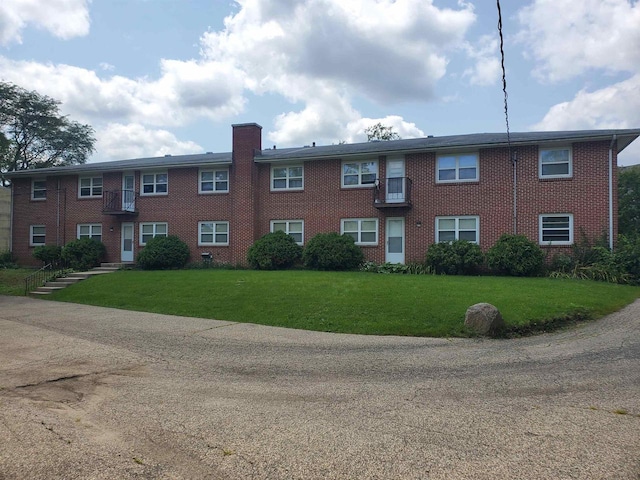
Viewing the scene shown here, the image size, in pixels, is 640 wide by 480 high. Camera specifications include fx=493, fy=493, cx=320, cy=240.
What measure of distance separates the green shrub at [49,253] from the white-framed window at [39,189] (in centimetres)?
366

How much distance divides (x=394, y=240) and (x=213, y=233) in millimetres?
8861

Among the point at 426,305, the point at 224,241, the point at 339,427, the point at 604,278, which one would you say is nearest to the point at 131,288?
the point at 224,241

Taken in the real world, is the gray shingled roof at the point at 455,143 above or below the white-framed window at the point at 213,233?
above

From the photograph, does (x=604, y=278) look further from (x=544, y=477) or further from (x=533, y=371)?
(x=544, y=477)

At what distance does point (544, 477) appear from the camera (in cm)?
353

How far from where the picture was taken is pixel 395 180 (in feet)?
69.5

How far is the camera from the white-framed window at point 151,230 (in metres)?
25.0

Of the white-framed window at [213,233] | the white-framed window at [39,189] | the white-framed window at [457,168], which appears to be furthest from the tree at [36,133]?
the white-framed window at [457,168]

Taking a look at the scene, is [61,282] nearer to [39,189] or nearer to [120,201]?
[120,201]

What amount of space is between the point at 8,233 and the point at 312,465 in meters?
33.0

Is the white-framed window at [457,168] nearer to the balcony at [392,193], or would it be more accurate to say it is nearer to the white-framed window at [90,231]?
the balcony at [392,193]

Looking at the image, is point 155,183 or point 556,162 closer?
point 556,162

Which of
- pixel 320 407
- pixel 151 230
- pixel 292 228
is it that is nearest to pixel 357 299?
pixel 320 407

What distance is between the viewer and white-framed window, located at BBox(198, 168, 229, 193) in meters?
24.2
